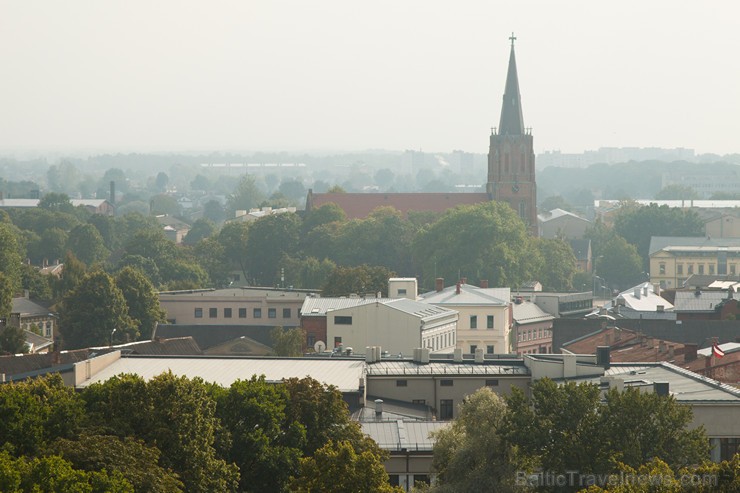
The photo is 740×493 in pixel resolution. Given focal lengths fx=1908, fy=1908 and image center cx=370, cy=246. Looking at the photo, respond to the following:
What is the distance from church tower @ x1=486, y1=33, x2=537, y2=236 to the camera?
15675cm

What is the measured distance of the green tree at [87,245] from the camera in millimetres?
160375

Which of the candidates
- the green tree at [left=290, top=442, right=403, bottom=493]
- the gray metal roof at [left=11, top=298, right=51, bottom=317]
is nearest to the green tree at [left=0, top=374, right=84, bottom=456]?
the green tree at [left=290, top=442, right=403, bottom=493]

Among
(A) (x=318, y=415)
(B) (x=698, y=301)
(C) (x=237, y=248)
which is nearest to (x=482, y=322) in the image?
(B) (x=698, y=301)

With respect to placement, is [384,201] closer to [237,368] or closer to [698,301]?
[698,301]

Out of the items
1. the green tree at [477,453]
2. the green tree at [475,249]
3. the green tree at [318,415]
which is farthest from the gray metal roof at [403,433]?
the green tree at [475,249]

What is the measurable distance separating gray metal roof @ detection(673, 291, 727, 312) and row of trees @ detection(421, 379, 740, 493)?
48.5 meters

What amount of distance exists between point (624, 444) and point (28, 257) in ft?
418

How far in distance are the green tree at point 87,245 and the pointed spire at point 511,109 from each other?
35.5 metres

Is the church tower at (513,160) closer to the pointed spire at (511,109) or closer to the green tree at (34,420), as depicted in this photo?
the pointed spire at (511,109)

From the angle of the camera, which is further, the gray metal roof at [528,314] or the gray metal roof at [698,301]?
the gray metal roof at [528,314]

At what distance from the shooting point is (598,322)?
86062mm

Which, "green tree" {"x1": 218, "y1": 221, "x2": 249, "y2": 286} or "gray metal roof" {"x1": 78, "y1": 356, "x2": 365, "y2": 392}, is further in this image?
"green tree" {"x1": 218, "y1": 221, "x2": 249, "y2": 286}

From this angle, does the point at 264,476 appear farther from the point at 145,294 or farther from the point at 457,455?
the point at 145,294

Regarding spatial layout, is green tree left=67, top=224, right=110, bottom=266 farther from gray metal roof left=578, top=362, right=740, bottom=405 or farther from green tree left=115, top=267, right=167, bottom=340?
gray metal roof left=578, top=362, right=740, bottom=405
